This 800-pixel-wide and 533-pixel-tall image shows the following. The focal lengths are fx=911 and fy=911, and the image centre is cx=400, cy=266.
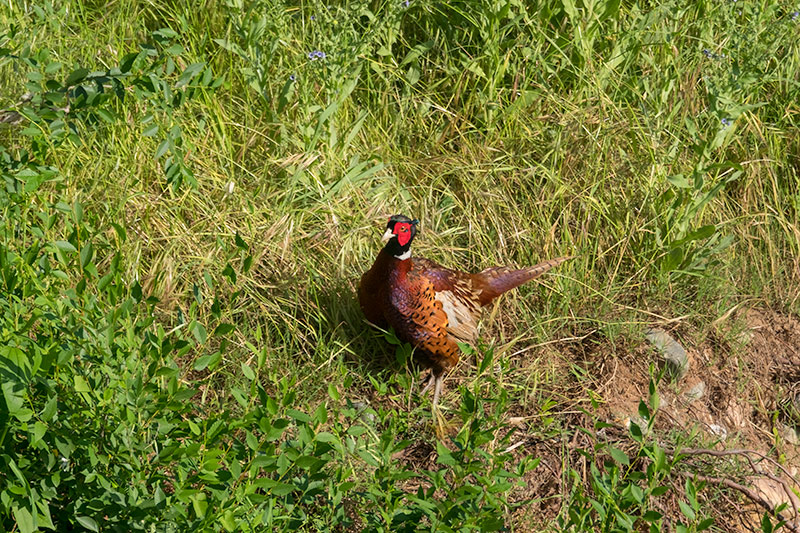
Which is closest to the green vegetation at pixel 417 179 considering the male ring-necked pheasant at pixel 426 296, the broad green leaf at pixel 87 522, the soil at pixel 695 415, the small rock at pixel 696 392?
the soil at pixel 695 415

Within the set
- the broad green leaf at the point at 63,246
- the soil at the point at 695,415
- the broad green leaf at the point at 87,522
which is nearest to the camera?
the broad green leaf at the point at 87,522

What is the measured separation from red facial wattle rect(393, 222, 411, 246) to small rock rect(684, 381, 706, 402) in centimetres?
126

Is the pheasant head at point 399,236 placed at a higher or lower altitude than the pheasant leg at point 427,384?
higher

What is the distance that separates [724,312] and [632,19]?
54.2 inches

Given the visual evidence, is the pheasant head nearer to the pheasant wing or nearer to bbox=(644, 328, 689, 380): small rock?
the pheasant wing

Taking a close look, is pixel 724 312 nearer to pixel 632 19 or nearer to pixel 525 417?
pixel 525 417

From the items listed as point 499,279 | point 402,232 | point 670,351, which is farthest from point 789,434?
point 402,232

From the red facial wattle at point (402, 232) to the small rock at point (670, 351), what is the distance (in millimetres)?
1076

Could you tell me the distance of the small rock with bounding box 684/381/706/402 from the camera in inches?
137

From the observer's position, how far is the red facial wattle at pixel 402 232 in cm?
316

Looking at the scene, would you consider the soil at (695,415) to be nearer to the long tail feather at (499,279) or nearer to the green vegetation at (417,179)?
the green vegetation at (417,179)

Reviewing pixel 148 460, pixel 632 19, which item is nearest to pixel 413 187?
pixel 632 19

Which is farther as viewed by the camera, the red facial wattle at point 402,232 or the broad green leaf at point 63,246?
the red facial wattle at point 402,232

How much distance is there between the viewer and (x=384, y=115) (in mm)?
3990
